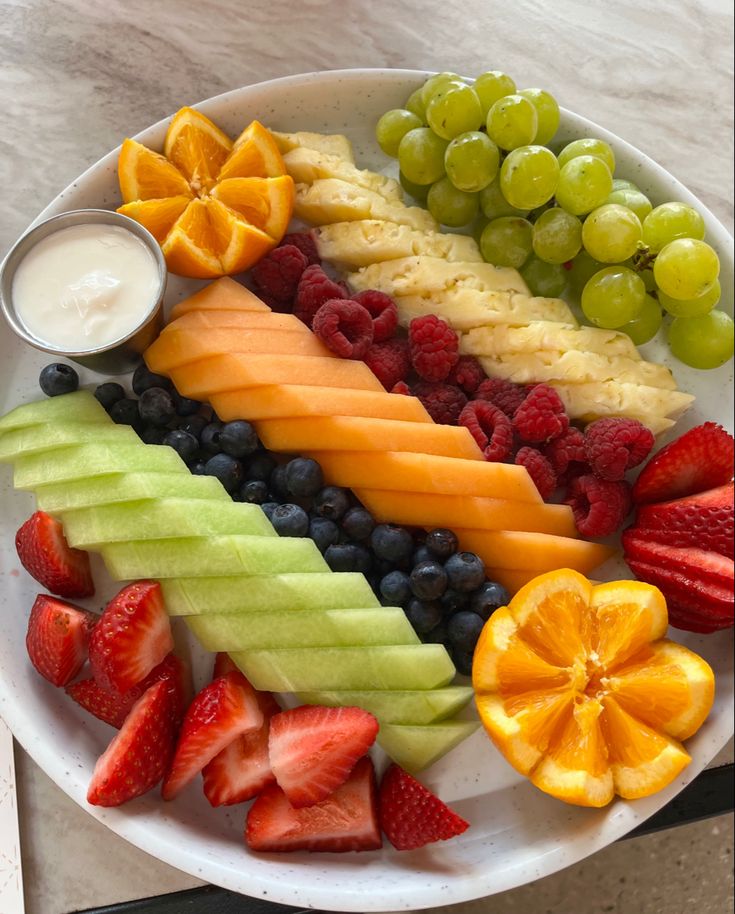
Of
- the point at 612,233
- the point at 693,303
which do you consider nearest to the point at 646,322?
the point at 693,303

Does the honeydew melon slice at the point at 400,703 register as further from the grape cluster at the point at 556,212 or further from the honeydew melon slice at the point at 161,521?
the grape cluster at the point at 556,212

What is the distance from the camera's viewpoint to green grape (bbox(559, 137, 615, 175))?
5.59ft

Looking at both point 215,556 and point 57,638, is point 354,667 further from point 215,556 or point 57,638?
point 57,638

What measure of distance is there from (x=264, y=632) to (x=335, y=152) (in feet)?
3.32

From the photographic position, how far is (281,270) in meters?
1.72

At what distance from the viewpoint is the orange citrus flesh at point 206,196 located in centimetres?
168

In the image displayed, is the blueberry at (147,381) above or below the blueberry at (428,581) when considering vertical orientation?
above

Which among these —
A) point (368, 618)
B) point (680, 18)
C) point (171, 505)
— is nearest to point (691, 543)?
point (368, 618)

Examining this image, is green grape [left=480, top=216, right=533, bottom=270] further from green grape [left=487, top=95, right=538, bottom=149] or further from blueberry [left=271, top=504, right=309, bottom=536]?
blueberry [left=271, top=504, right=309, bottom=536]

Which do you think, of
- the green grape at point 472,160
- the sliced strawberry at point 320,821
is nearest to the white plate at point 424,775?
the sliced strawberry at point 320,821

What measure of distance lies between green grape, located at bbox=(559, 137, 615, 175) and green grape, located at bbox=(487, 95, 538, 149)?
10cm

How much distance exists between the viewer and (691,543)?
1548 mm

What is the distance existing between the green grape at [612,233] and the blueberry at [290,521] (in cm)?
77

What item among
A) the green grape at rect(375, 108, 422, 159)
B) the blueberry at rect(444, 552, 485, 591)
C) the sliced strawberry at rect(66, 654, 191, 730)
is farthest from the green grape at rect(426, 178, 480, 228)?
the sliced strawberry at rect(66, 654, 191, 730)
